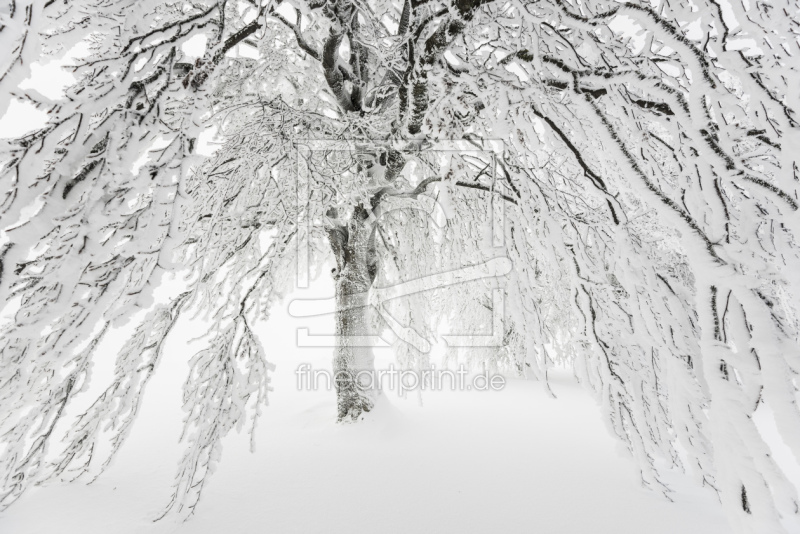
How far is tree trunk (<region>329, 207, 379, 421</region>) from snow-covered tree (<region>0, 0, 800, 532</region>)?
1.07 meters

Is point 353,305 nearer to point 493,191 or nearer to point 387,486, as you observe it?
point 387,486

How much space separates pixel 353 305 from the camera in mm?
4422

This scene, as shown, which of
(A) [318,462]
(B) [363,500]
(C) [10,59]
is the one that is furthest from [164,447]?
(C) [10,59]

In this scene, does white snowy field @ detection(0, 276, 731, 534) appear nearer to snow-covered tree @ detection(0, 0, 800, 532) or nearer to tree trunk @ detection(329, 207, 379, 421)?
snow-covered tree @ detection(0, 0, 800, 532)

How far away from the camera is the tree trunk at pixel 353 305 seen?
14.2 ft

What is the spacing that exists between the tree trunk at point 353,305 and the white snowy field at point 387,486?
460mm

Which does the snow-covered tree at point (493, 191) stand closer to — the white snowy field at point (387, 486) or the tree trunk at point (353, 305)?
the white snowy field at point (387, 486)

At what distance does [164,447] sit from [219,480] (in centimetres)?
118

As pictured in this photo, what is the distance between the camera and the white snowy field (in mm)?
2268

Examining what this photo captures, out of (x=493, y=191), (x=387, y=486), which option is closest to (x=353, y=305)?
(x=387, y=486)

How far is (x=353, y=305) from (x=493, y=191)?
296 centimetres

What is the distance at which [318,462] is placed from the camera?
3.14 meters

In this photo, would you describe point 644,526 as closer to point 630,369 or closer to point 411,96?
point 630,369

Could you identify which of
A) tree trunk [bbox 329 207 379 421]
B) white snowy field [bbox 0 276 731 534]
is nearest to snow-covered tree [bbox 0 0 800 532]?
white snowy field [bbox 0 276 731 534]
